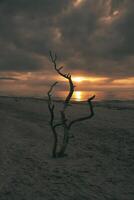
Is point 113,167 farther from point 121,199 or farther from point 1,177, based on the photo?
point 1,177

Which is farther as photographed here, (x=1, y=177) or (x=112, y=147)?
(x=112, y=147)

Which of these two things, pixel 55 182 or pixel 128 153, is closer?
pixel 55 182

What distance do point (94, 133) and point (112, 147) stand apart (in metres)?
4.88

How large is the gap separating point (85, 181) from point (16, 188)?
266cm

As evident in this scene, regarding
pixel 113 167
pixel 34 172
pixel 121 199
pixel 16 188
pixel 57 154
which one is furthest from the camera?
pixel 57 154

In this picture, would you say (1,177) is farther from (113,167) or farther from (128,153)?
(128,153)

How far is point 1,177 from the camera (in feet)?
38.4

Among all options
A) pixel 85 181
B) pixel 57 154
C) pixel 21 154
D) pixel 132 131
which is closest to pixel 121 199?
pixel 85 181

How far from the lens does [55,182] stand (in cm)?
1130

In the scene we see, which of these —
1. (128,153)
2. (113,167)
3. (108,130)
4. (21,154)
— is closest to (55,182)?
(113,167)

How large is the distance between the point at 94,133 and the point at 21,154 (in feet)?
27.5

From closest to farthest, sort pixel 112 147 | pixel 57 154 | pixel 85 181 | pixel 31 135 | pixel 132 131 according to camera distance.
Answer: pixel 85 181
pixel 57 154
pixel 112 147
pixel 31 135
pixel 132 131

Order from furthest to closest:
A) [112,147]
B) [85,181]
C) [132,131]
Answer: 1. [132,131]
2. [112,147]
3. [85,181]

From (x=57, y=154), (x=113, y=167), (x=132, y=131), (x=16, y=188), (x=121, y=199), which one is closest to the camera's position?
(x=121, y=199)
